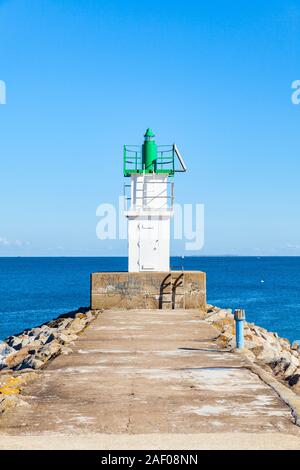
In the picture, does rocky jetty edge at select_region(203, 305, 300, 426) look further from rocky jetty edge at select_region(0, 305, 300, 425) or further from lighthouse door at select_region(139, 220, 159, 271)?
lighthouse door at select_region(139, 220, 159, 271)

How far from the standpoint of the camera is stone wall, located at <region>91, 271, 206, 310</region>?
51.7ft

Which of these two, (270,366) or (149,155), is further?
(149,155)

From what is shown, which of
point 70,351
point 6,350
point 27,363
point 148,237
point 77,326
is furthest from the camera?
point 148,237

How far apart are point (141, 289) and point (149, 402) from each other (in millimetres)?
9515

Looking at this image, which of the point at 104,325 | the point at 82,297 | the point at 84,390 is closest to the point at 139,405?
the point at 84,390

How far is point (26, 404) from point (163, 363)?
2.65m

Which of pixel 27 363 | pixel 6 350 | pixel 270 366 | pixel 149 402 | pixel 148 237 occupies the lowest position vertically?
pixel 6 350

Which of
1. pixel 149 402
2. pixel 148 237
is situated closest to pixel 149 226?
pixel 148 237

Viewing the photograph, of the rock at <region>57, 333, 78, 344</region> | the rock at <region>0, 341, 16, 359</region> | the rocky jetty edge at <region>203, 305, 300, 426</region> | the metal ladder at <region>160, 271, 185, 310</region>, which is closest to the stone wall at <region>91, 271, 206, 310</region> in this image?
the metal ladder at <region>160, 271, 185, 310</region>

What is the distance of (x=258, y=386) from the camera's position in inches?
276

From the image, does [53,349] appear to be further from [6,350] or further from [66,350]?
[6,350]

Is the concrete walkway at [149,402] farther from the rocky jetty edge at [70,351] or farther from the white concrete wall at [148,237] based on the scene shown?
the white concrete wall at [148,237]

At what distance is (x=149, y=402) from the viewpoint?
6273 mm
